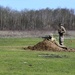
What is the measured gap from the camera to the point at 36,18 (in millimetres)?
151000

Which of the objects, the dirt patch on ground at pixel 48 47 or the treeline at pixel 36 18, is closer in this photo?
the dirt patch on ground at pixel 48 47

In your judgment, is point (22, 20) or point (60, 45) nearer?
point (60, 45)

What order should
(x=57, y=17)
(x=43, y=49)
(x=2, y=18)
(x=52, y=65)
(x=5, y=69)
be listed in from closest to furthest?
(x=5, y=69), (x=52, y=65), (x=43, y=49), (x=2, y=18), (x=57, y=17)

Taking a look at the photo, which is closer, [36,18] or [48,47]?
[48,47]

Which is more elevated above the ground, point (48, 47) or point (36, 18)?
point (36, 18)

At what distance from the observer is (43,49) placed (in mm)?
33719

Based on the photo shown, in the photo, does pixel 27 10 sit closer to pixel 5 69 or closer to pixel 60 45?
pixel 60 45

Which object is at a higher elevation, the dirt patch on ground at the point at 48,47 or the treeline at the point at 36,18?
the treeline at the point at 36,18

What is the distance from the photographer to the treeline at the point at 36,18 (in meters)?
139

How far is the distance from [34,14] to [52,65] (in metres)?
132

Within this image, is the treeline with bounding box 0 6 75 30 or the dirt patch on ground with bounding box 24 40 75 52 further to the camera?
the treeline with bounding box 0 6 75 30

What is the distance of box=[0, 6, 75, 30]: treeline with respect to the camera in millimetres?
138538

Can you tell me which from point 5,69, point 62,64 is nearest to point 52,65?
point 62,64

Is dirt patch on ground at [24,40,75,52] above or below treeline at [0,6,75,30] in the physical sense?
below
